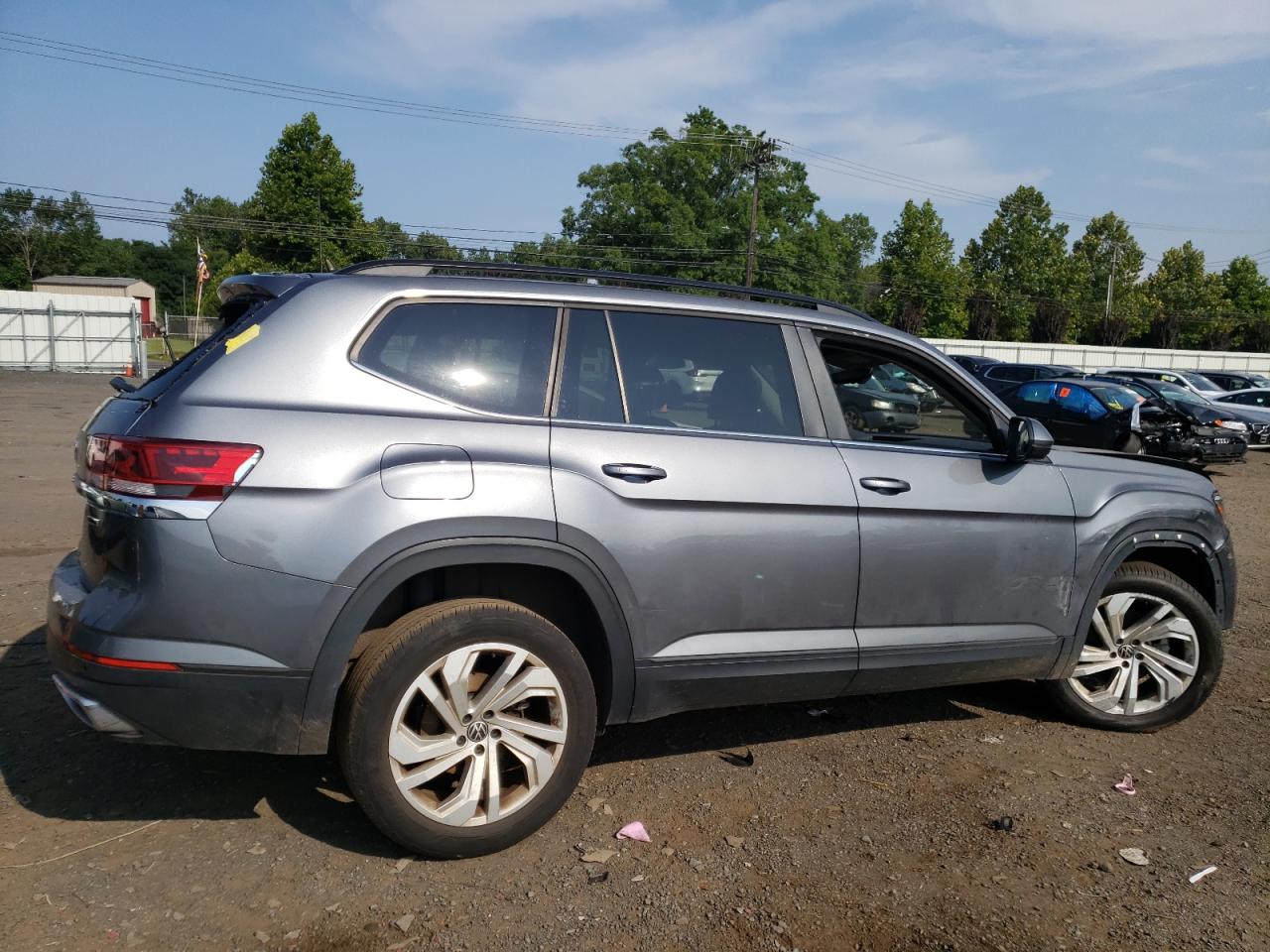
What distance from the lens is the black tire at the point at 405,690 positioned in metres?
2.95

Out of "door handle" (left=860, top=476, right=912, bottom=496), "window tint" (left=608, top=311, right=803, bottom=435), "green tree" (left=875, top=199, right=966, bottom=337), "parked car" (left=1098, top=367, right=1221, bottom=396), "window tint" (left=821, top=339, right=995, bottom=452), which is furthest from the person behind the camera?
"green tree" (left=875, top=199, right=966, bottom=337)

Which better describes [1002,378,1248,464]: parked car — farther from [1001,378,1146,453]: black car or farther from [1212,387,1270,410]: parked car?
[1212,387,1270,410]: parked car

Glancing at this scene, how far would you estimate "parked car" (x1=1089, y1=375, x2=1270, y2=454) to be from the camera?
1800cm

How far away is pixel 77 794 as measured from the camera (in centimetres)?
353

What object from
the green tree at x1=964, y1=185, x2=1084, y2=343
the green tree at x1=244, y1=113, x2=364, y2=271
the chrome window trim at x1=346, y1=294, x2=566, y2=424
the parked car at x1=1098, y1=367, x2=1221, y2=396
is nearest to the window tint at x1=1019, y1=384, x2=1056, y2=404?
the parked car at x1=1098, y1=367, x2=1221, y2=396

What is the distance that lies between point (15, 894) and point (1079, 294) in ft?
261

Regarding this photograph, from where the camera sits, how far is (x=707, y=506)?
132 inches

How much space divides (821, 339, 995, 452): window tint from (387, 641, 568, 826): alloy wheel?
1.77 m

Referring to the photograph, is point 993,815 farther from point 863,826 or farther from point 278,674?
point 278,674

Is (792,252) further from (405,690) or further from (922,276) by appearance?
(405,690)

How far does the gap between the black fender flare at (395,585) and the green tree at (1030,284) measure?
73.5 metres

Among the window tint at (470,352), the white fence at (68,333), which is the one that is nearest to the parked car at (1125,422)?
the window tint at (470,352)

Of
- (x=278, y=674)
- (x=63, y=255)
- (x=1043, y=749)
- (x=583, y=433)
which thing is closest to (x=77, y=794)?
(x=278, y=674)

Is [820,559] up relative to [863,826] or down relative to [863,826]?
up
